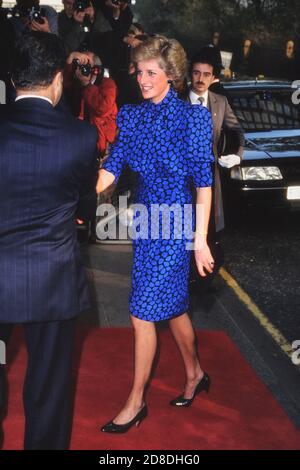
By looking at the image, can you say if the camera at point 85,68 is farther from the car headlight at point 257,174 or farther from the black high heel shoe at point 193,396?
the black high heel shoe at point 193,396

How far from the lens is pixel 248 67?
34.5m

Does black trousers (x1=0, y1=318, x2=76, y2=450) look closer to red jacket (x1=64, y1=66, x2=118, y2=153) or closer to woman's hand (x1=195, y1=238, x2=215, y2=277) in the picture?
woman's hand (x1=195, y1=238, x2=215, y2=277)

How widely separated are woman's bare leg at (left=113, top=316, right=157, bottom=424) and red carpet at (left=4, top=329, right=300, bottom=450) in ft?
0.33

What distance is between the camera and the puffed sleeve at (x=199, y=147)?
4223 mm

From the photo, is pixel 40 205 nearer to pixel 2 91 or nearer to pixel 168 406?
pixel 168 406

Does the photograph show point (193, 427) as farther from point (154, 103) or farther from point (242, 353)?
point (154, 103)

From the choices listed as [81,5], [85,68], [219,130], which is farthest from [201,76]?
[81,5]

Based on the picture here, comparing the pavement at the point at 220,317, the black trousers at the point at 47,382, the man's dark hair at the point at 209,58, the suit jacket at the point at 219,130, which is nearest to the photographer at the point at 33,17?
the man's dark hair at the point at 209,58

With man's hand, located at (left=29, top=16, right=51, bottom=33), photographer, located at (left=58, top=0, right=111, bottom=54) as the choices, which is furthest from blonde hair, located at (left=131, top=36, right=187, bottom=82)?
photographer, located at (left=58, top=0, right=111, bottom=54)

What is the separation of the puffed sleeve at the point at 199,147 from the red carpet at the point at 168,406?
4.41 feet

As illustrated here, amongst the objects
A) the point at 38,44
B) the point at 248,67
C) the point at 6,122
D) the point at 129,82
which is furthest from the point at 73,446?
the point at 248,67

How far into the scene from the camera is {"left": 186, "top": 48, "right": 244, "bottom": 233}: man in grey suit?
19.7 feet

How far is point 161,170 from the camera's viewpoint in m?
4.23
